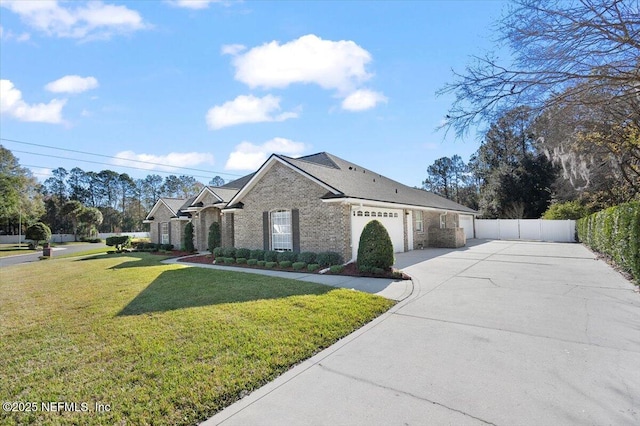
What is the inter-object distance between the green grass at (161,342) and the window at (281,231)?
18.0 feet

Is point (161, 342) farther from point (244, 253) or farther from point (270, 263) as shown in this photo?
point (244, 253)

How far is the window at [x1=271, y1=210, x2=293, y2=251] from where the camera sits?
559 inches

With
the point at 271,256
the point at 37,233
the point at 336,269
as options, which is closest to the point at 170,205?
the point at 271,256

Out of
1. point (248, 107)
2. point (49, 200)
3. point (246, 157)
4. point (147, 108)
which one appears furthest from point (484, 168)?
point (49, 200)

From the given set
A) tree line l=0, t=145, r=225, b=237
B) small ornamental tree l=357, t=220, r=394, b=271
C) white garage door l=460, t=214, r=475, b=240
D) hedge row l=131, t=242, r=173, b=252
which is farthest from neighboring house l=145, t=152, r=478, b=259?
tree line l=0, t=145, r=225, b=237

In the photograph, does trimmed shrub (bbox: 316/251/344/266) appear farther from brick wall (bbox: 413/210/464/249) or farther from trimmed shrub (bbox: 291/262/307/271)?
brick wall (bbox: 413/210/464/249)

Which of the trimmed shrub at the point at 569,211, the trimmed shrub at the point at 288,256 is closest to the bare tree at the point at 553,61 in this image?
the trimmed shrub at the point at 288,256

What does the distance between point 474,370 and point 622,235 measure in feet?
30.3

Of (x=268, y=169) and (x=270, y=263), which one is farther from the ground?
(x=268, y=169)

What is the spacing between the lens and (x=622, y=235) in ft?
30.7

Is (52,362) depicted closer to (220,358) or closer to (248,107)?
(220,358)

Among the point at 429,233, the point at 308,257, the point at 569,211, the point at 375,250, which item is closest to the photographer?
the point at 375,250

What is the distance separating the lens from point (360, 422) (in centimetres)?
287

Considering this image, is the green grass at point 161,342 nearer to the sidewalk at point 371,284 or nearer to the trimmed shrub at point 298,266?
the sidewalk at point 371,284
